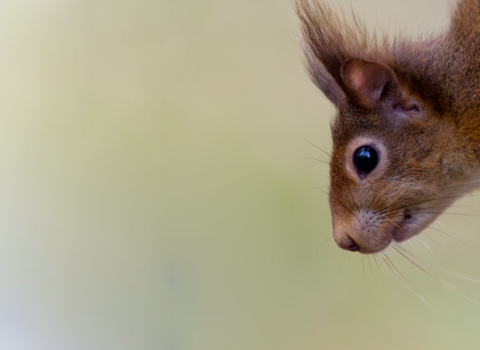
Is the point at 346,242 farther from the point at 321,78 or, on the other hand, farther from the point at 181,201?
the point at 181,201

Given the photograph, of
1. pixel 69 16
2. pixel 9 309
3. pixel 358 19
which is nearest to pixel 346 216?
pixel 358 19

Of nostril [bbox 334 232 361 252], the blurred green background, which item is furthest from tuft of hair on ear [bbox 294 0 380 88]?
nostril [bbox 334 232 361 252]

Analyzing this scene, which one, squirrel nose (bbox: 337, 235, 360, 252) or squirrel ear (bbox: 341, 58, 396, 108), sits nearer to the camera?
squirrel ear (bbox: 341, 58, 396, 108)

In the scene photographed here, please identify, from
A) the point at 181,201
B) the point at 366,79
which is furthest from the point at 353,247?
the point at 181,201

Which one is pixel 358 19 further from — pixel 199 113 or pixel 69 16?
pixel 69 16

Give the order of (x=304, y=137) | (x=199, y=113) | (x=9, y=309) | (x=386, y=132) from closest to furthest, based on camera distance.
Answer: (x=386, y=132) < (x=304, y=137) < (x=199, y=113) < (x=9, y=309)

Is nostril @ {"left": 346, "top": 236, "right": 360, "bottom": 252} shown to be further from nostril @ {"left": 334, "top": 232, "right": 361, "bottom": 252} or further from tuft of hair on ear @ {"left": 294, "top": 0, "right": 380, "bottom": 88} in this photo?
tuft of hair on ear @ {"left": 294, "top": 0, "right": 380, "bottom": 88}

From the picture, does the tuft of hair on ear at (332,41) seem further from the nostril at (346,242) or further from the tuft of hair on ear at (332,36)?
the nostril at (346,242)
